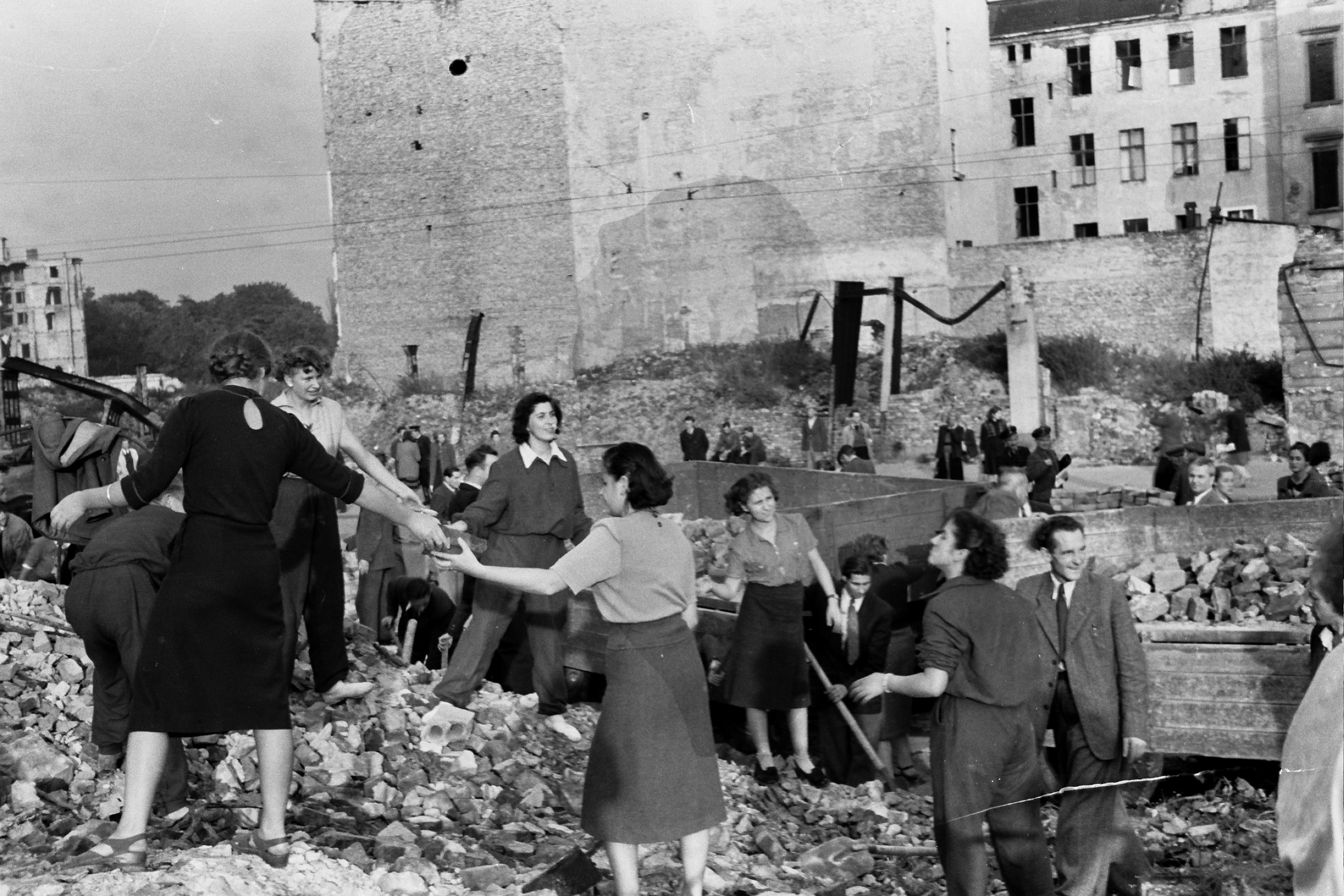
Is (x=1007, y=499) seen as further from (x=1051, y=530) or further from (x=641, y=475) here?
(x=641, y=475)

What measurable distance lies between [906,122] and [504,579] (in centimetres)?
3767

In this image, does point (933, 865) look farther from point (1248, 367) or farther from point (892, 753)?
point (1248, 367)

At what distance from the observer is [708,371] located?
130 ft

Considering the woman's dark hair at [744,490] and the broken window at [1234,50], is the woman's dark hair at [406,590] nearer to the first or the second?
the woman's dark hair at [744,490]

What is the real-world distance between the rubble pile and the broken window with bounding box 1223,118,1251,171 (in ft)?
99.6

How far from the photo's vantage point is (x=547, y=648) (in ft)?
23.5

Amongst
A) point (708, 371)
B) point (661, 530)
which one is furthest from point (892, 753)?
point (708, 371)

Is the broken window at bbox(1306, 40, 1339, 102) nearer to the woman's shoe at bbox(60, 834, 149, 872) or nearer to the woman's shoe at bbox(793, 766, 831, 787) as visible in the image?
the woman's shoe at bbox(793, 766, 831, 787)

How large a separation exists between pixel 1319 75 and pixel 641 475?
124ft

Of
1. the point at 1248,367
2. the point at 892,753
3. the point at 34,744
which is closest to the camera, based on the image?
the point at 34,744

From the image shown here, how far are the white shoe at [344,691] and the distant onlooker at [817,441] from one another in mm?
18157

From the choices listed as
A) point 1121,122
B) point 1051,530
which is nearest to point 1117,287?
point 1121,122

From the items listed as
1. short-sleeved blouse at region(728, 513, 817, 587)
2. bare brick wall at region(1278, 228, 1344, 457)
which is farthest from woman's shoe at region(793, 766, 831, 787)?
bare brick wall at region(1278, 228, 1344, 457)

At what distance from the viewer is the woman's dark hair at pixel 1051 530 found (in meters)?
5.64
